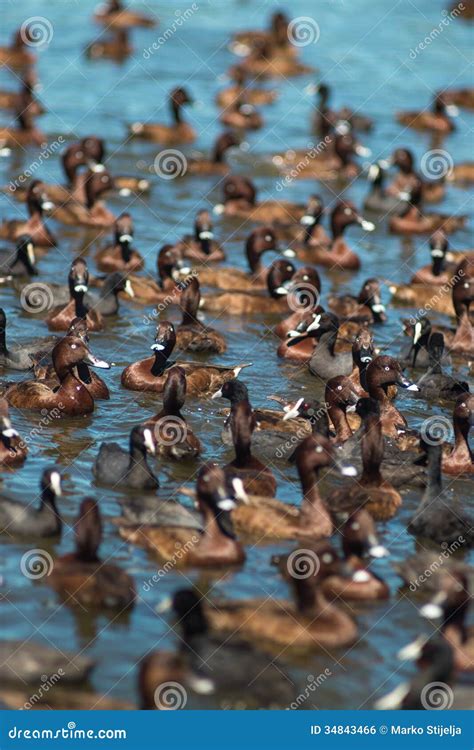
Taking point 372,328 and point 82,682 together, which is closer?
point 82,682

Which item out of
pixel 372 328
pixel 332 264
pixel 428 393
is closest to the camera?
pixel 428 393

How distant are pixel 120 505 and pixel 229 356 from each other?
6.93m

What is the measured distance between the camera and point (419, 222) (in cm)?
3097

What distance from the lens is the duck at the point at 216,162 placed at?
33.6 metres

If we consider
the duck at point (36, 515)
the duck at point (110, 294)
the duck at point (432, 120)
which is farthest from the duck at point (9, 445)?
the duck at point (432, 120)

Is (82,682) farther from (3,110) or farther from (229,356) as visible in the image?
(3,110)

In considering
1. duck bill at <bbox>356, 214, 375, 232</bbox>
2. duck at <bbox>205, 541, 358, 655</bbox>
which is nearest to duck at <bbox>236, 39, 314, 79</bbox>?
duck bill at <bbox>356, 214, 375, 232</bbox>

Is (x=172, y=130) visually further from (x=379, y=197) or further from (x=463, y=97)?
(x=463, y=97)

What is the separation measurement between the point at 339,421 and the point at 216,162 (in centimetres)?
1576

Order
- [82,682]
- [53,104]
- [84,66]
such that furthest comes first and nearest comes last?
[84,66], [53,104], [82,682]

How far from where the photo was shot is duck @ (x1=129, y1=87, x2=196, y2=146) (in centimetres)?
3569

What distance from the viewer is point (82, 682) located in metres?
13.2

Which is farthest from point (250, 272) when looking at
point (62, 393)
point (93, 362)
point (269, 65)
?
point (269, 65)

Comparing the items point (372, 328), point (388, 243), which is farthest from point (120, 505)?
point (388, 243)
